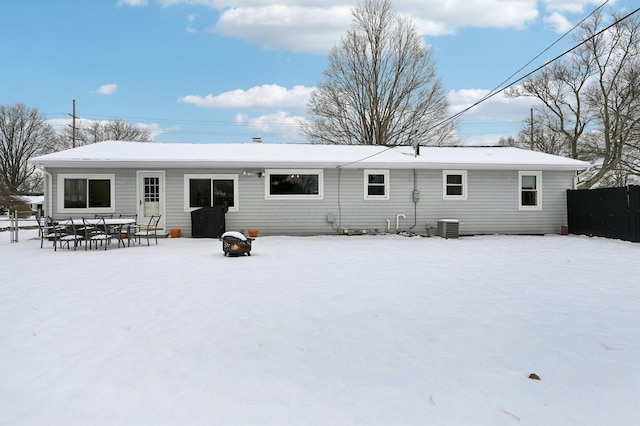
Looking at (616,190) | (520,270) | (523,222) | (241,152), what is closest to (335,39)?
(241,152)

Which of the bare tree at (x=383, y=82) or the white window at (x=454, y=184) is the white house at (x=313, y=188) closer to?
the white window at (x=454, y=184)

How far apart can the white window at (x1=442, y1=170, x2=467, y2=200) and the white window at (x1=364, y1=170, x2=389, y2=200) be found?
6.60ft

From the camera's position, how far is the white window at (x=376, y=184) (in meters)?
13.6

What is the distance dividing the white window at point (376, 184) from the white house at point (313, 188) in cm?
3

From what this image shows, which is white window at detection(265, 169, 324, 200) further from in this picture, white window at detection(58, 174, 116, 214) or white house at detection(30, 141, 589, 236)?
white window at detection(58, 174, 116, 214)

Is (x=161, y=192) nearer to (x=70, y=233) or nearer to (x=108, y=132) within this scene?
(x=70, y=233)

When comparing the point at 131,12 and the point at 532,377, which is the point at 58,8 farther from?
the point at 532,377

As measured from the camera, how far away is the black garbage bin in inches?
496

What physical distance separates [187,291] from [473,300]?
3.67m

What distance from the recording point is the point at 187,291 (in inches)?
213

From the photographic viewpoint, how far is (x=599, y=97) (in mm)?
23094

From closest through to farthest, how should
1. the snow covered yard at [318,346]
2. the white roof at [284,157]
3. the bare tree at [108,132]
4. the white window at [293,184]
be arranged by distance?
the snow covered yard at [318,346] < the white roof at [284,157] < the white window at [293,184] < the bare tree at [108,132]

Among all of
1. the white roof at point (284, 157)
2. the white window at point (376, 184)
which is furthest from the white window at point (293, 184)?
the white window at point (376, 184)

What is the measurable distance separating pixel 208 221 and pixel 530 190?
36.0ft
